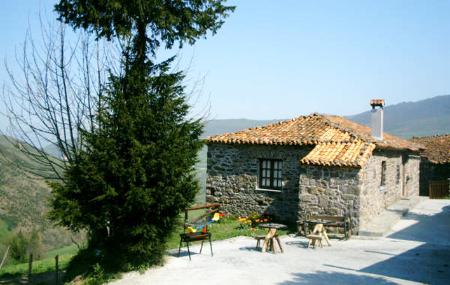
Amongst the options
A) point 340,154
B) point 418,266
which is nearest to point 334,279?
point 418,266

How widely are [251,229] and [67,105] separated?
813 centimetres

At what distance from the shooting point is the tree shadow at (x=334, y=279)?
8867 millimetres

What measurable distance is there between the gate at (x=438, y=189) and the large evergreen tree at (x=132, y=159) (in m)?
21.7

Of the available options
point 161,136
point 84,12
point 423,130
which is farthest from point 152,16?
point 423,130

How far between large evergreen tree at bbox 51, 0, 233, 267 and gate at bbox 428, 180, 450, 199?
Answer: 71.1ft

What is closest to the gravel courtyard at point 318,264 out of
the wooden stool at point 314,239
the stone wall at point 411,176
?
the wooden stool at point 314,239

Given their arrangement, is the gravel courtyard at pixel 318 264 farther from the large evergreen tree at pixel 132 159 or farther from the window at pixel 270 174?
the window at pixel 270 174

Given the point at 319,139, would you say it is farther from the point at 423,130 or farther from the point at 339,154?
the point at 423,130

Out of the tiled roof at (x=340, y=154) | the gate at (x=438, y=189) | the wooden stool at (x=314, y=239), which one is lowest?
the wooden stool at (x=314, y=239)

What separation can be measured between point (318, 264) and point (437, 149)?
81.3 ft

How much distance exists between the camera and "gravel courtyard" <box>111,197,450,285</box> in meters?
9.16

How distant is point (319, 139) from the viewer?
16266 mm

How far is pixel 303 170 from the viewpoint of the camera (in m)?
15.0

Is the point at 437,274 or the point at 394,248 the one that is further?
the point at 394,248
